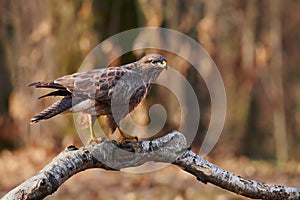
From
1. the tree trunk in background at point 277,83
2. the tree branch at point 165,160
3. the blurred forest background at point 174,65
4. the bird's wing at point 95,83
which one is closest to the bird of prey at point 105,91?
the bird's wing at point 95,83

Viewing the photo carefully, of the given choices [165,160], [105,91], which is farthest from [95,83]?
[165,160]

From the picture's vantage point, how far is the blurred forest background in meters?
11.4

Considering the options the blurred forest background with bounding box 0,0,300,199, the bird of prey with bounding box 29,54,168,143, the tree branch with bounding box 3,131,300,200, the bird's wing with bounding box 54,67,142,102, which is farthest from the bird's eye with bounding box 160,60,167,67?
the blurred forest background with bounding box 0,0,300,199

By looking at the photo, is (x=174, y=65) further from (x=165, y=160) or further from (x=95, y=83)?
(x=165, y=160)

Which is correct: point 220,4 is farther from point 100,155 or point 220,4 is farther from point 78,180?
point 100,155

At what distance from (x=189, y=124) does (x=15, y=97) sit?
14.0 ft

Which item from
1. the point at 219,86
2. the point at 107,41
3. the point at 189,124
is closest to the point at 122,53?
the point at 107,41

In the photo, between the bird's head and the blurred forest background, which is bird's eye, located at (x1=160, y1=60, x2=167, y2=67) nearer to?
the bird's head

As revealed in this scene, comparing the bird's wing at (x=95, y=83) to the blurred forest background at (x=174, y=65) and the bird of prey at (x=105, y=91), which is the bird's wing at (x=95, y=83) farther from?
the blurred forest background at (x=174, y=65)

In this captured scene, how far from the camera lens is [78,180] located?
11.1 meters

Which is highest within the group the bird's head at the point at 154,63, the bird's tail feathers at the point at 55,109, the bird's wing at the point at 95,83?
the bird's head at the point at 154,63

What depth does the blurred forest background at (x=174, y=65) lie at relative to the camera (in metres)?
11.4

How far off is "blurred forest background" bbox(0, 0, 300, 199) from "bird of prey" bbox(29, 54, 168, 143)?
15.8ft

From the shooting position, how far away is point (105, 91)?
205 inches
